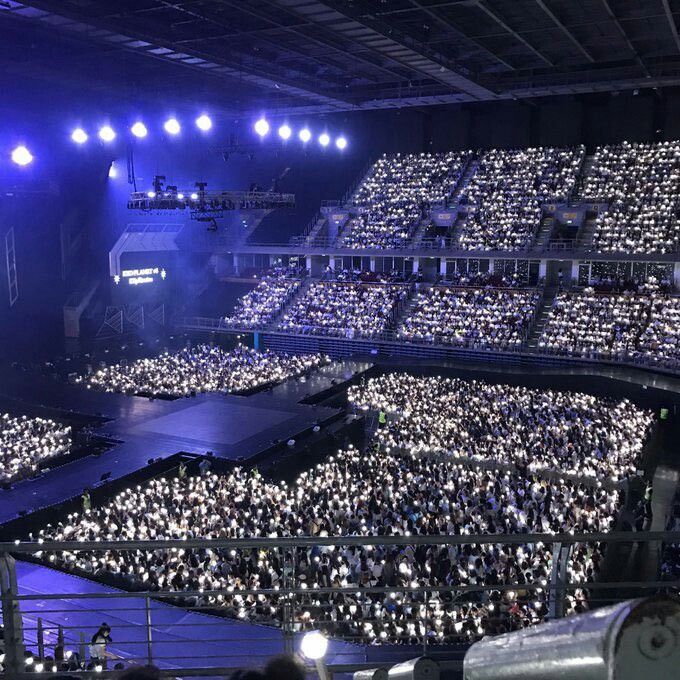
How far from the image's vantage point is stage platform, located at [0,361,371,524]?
16781mm

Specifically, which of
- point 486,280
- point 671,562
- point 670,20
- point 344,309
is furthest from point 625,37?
point 671,562

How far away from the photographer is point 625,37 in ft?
84.7

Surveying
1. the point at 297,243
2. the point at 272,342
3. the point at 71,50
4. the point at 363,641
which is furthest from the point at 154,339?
the point at 363,641

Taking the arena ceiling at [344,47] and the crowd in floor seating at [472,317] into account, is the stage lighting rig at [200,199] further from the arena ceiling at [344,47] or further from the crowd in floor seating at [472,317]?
the crowd in floor seating at [472,317]

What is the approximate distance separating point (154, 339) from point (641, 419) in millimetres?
24159

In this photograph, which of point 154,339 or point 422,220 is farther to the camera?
point 422,220

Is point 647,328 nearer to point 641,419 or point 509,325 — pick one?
point 509,325

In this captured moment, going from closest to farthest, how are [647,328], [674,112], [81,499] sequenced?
[81,499], [647,328], [674,112]

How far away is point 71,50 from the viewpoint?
1020 inches

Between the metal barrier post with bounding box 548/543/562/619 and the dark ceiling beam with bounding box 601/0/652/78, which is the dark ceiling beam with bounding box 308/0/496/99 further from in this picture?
the metal barrier post with bounding box 548/543/562/619

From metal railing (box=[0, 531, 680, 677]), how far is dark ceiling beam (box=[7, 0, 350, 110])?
54.0 feet

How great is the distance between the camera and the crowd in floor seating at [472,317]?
97.2ft

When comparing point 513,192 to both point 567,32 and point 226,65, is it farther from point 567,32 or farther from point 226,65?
point 226,65

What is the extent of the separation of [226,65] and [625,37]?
15487 millimetres
